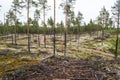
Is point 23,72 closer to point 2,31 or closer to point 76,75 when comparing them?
point 76,75

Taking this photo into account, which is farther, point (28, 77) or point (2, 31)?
point (2, 31)

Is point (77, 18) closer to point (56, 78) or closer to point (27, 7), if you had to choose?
point (27, 7)

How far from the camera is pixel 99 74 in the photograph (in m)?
21.4

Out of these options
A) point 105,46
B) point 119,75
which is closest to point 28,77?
point 119,75

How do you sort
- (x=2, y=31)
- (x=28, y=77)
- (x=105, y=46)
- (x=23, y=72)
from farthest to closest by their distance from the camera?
Answer: (x=2, y=31)
(x=105, y=46)
(x=23, y=72)
(x=28, y=77)

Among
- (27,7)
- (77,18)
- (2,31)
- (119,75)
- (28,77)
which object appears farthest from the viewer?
(2,31)

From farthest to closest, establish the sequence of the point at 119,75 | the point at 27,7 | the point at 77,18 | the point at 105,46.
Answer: the point at 77,18
the point at 105,46
the point at 27,7
the point at 119,75

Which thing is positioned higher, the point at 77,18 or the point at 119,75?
the point at 77,18

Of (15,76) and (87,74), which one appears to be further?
(87,74)

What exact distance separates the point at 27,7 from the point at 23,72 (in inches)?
1137

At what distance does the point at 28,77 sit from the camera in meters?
19.4

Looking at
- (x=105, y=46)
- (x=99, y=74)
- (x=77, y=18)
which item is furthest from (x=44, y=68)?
(x=77, y=18)

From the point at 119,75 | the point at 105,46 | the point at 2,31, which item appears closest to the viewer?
the point at 119,75

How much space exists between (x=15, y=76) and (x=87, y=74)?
688 centimetres
